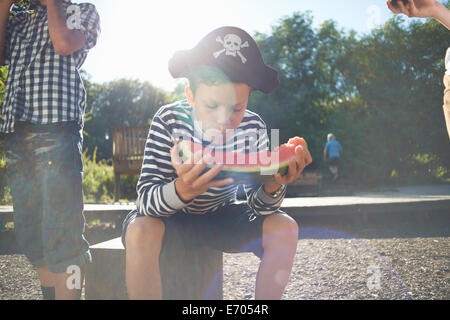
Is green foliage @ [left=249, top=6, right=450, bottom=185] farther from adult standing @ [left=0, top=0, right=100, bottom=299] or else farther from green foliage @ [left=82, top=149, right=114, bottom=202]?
adult standing @ [left=0, top=0, right=100, bottom=299]

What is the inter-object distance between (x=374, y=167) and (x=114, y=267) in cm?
1187

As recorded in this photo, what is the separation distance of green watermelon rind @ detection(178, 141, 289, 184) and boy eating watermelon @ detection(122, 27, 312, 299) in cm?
2

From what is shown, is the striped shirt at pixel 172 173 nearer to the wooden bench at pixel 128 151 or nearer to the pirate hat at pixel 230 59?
the pirate hat at pixel 230 59

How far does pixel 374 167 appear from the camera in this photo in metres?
12.2

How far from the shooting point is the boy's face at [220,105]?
135 centimetres

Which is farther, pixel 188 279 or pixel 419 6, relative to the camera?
pixel 419 6

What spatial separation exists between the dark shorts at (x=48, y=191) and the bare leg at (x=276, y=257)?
915mm

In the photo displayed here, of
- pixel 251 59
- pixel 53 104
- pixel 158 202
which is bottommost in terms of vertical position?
pixel 158 202

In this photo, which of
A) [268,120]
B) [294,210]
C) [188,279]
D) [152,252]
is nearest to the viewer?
[152,252]

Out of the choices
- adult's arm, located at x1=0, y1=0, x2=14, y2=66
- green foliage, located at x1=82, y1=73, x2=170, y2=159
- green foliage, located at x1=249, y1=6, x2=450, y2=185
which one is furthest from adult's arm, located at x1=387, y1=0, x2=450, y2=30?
green foliage, located at x1=82, y1=73, x2=170, y2=159

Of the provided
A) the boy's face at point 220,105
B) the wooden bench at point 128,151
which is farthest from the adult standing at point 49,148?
the wooden bench at point 128,151

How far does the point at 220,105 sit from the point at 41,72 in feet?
3.32
